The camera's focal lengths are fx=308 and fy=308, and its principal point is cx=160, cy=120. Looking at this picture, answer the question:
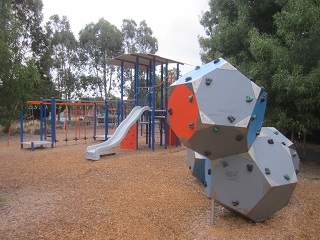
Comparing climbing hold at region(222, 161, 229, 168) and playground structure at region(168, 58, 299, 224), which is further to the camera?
climbing hold at region(222, 161, 229, 168)

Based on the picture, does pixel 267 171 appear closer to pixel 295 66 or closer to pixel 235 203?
pixel 235 203

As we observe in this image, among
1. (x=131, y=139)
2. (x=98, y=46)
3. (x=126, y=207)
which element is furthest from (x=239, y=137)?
(x=98, y=46)

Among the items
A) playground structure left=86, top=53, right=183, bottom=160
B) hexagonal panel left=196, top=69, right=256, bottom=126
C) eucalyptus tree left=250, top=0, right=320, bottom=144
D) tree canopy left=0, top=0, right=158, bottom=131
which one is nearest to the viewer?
hexagonal panel left=196, top=69, right=256, bottom=126

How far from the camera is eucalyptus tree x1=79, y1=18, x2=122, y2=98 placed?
96.7ft

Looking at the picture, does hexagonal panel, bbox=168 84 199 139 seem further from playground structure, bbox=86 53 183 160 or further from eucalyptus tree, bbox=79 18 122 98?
eucalyptus tree, bbox=79 18 122 98

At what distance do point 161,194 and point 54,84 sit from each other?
2509 cm

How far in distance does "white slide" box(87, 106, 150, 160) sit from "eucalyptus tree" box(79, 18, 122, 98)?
18.0m

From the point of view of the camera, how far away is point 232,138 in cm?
382

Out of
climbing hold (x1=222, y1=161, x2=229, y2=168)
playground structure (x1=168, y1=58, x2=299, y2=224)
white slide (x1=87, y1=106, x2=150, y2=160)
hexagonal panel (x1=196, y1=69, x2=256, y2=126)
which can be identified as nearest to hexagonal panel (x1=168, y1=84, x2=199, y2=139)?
playground structure (x1=168, y1=58, x2=299, y2=224)

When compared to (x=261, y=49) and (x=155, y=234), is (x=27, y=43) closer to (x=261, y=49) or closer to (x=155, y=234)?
(x=261, y=49)

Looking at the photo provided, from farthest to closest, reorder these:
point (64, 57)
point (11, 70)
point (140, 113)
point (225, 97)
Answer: point (64, 57), point (140, 113), point (11, 70), point (225, 97)

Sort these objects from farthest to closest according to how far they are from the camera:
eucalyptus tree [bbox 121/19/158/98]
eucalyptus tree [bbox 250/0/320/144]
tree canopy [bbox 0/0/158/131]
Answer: eucalyptus tree [bbox 121/19/158/98]
tree canopy [bbox 0/0/158/131]
eucalyptus tree [bbox 250/0/320/144]

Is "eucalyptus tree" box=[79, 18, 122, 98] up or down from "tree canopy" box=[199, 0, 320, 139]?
up

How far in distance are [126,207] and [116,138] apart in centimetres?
655
